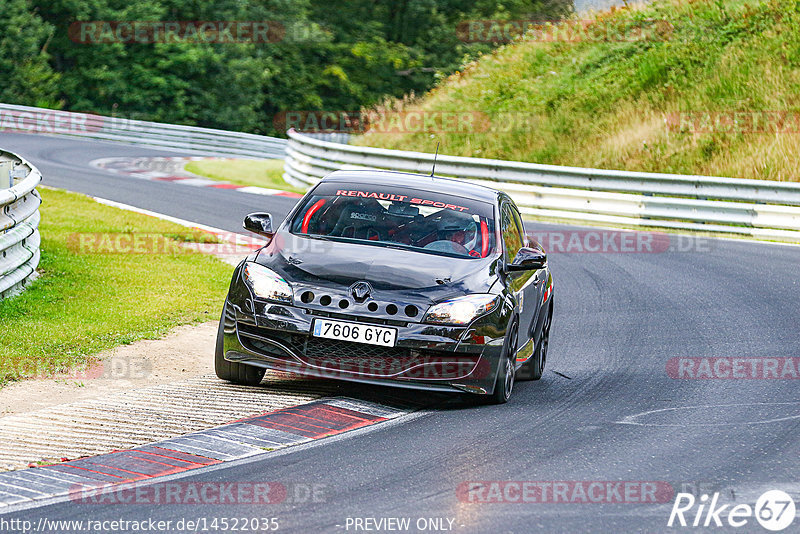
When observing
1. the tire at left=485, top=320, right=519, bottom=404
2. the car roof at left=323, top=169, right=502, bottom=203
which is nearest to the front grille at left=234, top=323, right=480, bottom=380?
the tire at left=485, top=320, right=519, bottom=404

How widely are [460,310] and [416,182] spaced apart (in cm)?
190

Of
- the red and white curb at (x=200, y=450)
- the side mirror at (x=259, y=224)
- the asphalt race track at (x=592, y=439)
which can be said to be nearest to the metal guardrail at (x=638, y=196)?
the asphalt race track at (x=592, y=439)

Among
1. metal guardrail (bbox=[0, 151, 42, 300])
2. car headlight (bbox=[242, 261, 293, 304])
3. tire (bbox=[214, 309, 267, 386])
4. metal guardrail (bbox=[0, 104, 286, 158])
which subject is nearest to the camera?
car headlight (bbox=[242, 261, 293, 304])

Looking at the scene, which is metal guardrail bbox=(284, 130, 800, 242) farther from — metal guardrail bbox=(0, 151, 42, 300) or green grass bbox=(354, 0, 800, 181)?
metal guardrail bbox=(0, 151, 42, 300)

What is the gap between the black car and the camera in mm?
7746

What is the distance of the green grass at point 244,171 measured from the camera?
27.8 meters

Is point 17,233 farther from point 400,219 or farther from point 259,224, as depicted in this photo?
point 400,219

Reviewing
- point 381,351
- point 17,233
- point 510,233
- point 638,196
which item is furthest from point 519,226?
point 638,196

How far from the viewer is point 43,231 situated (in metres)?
15.7

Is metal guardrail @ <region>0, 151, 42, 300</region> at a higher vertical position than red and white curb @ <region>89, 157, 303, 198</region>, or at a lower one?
higher

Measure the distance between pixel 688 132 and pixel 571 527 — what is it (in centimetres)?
2299

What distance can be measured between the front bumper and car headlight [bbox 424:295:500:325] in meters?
0.05

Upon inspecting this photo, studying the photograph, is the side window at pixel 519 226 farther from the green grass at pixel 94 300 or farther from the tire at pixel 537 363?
the green grass at pixel 94 300

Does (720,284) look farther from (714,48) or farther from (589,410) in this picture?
(714,48)
